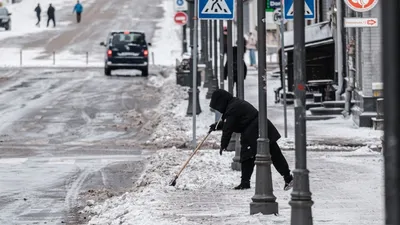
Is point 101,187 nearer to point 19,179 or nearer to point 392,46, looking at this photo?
point 19,179

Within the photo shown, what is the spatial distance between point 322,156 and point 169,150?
2771 mm

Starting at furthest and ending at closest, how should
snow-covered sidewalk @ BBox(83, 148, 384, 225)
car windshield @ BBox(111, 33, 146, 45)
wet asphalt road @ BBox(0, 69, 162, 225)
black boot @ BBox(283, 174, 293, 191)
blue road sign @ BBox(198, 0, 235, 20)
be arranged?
car windshield @ BBox(111, 33, 146, 45) < blue road sign @ BBox(198, 0, 235, 20) < wet asphalt road @ BBox(0, 69, 162, 225) < black boot @ BBox(283, 174, 293, 191) < snow-covered sidewalk @ BBox(83, 148, 384, 225)

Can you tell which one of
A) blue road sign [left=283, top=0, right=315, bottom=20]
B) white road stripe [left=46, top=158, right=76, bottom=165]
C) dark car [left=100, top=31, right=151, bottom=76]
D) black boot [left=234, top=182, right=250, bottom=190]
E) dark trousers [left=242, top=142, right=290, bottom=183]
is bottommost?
white road stripe [left=46, top=158, right=76, bottom=165]

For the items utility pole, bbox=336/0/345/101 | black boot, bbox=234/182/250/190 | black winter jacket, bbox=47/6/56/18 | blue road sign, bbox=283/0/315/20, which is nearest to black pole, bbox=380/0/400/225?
A: black boot, bbox=234/182/250/190

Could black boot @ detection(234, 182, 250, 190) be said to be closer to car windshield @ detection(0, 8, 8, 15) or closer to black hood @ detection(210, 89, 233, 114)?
black hood @ detection(210, 89, 233, 114)

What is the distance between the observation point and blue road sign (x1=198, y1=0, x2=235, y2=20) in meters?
16.2

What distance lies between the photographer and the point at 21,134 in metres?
22.6

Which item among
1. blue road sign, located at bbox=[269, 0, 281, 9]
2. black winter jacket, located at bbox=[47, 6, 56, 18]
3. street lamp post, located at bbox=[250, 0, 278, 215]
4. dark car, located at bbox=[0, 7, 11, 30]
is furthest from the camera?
black winter jacket, located at bbox=[47, 6, 56, 18]

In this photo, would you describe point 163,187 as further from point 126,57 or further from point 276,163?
point 126,57

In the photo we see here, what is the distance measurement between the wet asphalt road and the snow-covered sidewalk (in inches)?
23.0

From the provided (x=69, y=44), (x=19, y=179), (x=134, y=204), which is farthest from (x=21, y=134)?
(x=69, y=44)

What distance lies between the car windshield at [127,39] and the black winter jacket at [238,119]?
32.3 metres

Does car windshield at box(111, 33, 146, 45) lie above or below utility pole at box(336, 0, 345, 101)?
above

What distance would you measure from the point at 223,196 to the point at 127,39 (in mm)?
33048
